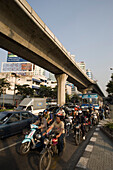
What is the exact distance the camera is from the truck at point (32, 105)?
49.8 ft

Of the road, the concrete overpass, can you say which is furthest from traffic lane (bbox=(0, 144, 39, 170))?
the concrete overpass

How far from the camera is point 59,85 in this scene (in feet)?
74.2

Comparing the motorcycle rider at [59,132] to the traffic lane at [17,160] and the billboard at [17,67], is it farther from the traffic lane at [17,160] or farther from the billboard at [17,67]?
the billboard at [17,67]

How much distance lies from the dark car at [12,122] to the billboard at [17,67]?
193 feet

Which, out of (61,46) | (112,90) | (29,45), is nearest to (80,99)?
(61,46)

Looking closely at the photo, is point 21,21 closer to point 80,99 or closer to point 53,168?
point 53,168

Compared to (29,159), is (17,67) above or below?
above

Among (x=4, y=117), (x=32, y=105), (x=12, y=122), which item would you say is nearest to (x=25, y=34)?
(x=4, y=117)

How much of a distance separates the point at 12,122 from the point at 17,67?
63.8 m

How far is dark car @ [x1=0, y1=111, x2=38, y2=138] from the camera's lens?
18.3 feet

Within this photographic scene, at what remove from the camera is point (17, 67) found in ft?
214

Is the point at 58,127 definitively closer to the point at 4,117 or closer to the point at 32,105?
the point at 4,117

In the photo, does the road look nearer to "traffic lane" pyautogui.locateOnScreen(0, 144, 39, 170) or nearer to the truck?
"traffic lane" pyautogui.locateOnScreen(0, 144, 39, 170)

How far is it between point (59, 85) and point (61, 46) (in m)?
9.24
